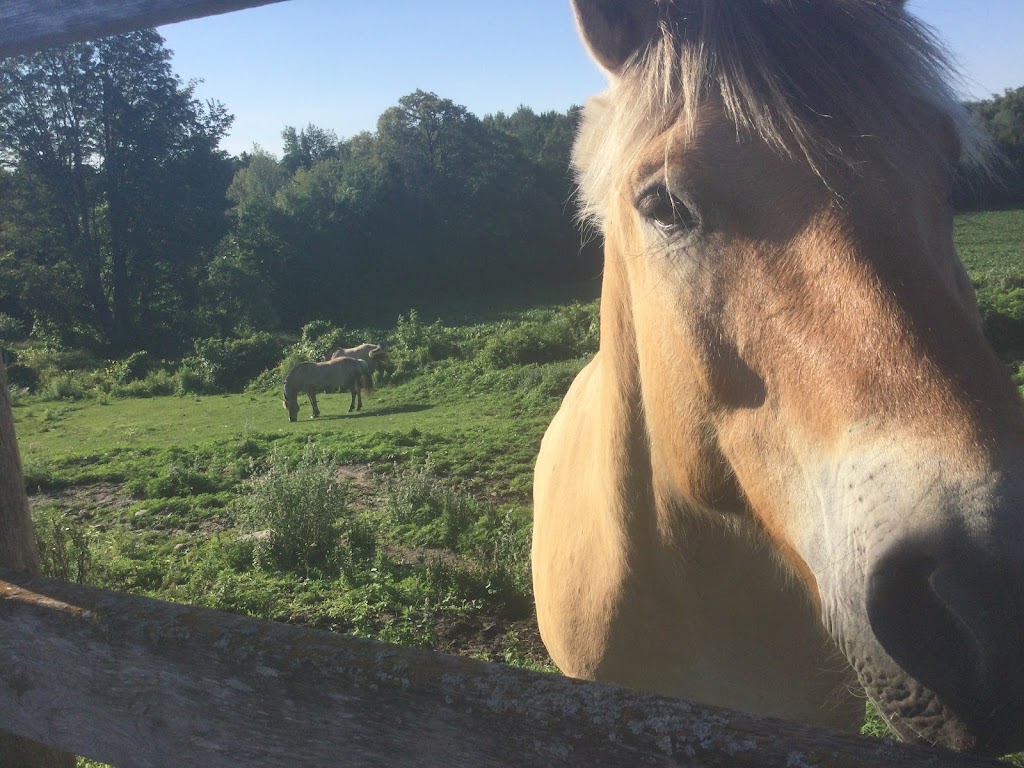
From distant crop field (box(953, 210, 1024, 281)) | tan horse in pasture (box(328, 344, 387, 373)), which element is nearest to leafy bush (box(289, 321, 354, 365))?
tan horse in pasture (box(328, 344, 387, 373))

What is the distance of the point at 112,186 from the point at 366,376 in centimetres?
2350

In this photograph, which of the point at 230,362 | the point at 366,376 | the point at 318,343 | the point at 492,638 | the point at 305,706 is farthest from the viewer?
the point at 318,343

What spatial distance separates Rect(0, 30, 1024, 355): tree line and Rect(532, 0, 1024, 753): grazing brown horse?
25.0 metres

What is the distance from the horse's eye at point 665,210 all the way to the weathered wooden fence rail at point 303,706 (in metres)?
0.99

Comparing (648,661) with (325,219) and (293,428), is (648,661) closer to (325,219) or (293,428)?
(293,428)

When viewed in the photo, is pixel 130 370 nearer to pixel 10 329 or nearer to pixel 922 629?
pixel 10 329

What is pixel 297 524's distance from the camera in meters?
6.48

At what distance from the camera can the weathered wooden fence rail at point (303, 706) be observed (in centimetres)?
98

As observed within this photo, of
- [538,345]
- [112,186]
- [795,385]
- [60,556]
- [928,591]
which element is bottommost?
[60,556]

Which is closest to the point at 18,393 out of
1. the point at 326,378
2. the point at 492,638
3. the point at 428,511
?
the point at 326,378

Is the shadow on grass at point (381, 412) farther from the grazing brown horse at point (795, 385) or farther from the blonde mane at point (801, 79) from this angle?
the blonde mane at point (801, 79)

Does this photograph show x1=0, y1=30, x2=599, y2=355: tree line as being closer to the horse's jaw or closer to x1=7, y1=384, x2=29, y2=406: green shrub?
x1=7, y1=384, x2=29, y2=406: green shrub

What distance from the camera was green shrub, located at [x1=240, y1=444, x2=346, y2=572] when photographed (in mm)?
6363

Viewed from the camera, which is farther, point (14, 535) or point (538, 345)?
point (538, 345)
